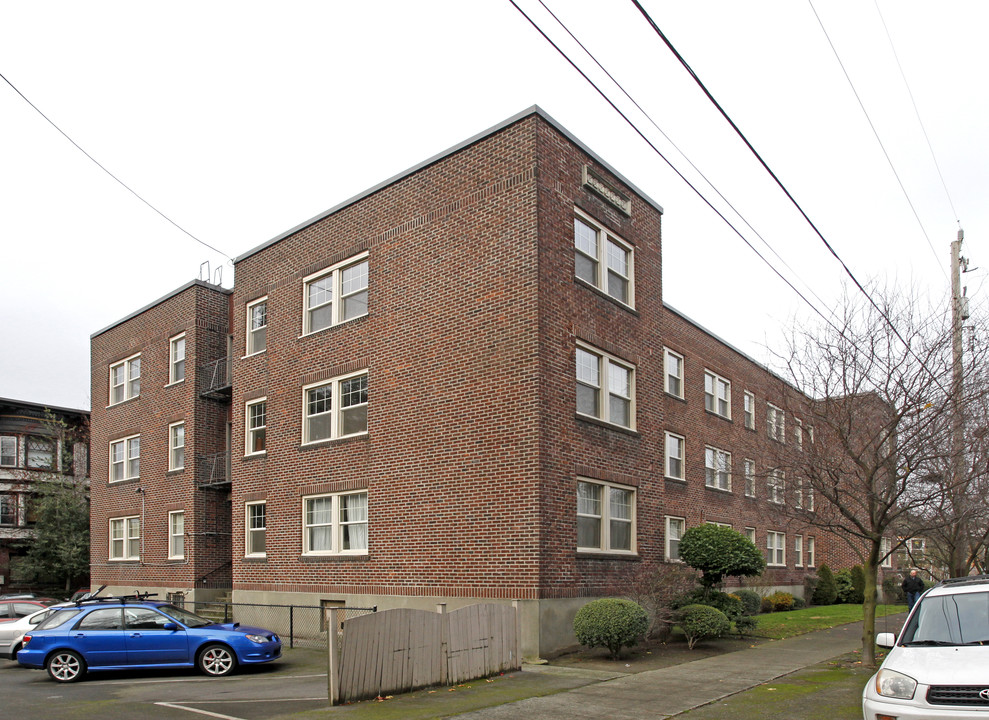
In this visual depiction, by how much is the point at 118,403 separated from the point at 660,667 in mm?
23729

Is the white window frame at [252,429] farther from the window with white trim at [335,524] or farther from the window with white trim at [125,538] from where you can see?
the window with white trim at [125,538]

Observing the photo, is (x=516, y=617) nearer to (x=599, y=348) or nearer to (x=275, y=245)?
(x=599, y=348)

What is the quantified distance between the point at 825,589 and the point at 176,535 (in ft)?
85.5

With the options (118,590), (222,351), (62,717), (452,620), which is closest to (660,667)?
(452,620)

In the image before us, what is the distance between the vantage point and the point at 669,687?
1384cm

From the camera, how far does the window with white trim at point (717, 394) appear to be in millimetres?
33469

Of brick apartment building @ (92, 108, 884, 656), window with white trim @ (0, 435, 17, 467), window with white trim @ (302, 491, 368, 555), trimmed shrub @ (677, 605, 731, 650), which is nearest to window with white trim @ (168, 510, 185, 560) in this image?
brick apartment building @ (92, 108, 884, 656)

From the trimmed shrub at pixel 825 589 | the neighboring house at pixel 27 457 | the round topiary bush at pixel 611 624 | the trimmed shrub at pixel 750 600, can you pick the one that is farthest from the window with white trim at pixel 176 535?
the trimmed shrub at pixel 825 589

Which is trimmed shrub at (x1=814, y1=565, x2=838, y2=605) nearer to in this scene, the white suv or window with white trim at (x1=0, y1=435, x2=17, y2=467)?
the white suv

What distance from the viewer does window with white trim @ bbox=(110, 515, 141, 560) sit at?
3078 centimetres

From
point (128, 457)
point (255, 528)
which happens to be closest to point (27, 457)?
point (128, 457)

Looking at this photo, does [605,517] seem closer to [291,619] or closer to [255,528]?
[291,619]

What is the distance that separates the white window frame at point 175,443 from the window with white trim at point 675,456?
51.7 feet

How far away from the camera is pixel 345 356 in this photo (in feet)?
72.9
